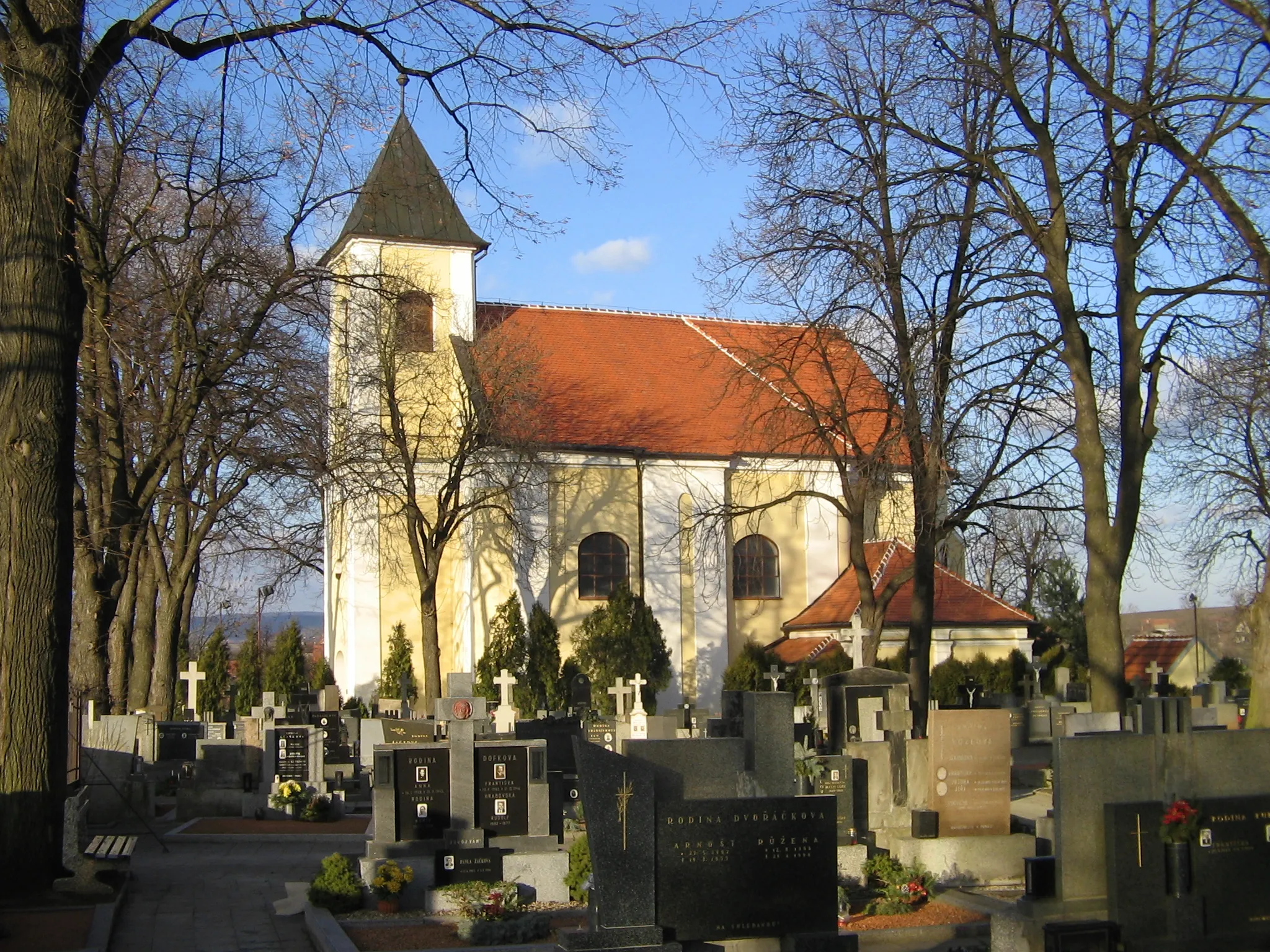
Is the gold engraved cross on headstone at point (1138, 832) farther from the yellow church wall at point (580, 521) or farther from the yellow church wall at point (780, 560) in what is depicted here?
the yellow church wall at point (780, 560)

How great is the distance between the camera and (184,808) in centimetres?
1944

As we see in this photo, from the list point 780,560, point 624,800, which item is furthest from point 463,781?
point 780,560

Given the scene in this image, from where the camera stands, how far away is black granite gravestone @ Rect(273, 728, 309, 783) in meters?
19.8

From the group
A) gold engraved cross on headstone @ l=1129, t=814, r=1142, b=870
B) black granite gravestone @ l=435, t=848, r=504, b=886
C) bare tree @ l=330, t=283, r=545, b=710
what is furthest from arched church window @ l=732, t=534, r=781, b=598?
gold engraved cross on headstone @ l=1129, t=814, r=1142, b=870

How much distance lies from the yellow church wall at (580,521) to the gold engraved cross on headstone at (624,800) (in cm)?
2495

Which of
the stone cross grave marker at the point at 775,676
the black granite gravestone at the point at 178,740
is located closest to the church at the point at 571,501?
the stone cross grave marker at the point at 775,676

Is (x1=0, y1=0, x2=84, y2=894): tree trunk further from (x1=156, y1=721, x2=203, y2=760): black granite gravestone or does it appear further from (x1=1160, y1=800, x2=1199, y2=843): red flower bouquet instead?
(x1=156, y1=721, x2=203, y2=760): black granite gravestone

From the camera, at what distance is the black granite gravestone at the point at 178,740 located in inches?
922

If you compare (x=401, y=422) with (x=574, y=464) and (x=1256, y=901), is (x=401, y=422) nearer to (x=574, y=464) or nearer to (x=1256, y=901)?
(x=574, y=464)

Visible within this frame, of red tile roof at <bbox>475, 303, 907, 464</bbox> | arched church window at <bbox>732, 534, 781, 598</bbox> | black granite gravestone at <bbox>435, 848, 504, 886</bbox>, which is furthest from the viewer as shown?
arched church window at <bbox>732, 534, 781, 598</bbox>

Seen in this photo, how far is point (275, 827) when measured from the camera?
17.9 meters

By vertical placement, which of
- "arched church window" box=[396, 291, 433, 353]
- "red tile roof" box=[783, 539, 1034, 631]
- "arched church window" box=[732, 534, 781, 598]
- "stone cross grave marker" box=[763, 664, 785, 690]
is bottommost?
"stone cross grave marker" box=[763, 664, 785, 690]

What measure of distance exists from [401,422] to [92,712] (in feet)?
35.9

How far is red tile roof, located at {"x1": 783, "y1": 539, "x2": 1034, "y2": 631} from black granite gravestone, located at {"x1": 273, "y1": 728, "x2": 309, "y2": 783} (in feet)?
52.0
